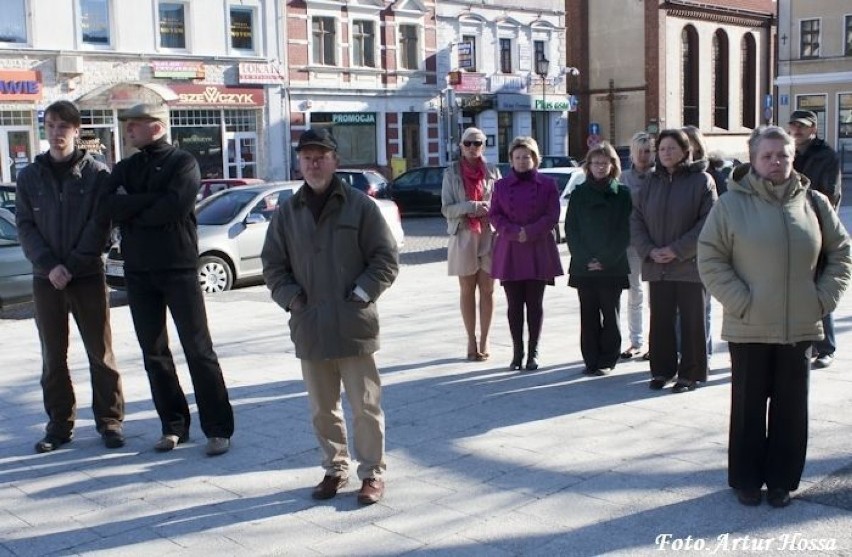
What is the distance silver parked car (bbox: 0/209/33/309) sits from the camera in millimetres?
13242

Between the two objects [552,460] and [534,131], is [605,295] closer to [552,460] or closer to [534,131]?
[552,460]

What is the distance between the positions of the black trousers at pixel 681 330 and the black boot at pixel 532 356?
1.11 m

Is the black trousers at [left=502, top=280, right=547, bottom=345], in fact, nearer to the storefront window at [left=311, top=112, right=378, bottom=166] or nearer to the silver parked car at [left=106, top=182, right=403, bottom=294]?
the silver parked car at [left=106, top=182, right=403, bottom=294]

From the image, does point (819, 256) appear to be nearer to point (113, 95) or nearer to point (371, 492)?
point (371, 492)

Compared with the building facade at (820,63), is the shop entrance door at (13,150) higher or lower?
lower

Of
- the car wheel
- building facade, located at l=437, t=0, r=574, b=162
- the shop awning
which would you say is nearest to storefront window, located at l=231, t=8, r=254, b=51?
the shop awning

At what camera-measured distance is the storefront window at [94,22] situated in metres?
31.4

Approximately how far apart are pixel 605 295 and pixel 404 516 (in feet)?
11.5

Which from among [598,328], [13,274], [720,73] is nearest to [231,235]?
[13,274]

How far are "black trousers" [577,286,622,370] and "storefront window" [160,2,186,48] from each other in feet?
90.5

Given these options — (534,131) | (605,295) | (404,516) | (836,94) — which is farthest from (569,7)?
(404,516)

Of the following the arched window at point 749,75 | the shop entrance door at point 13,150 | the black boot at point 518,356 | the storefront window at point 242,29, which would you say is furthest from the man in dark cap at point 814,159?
the arched window at point 749,75

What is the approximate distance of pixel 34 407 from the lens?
25.7 ft

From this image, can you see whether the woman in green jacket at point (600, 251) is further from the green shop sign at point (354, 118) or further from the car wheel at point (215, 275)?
the green shop sign at point (354, 118)
